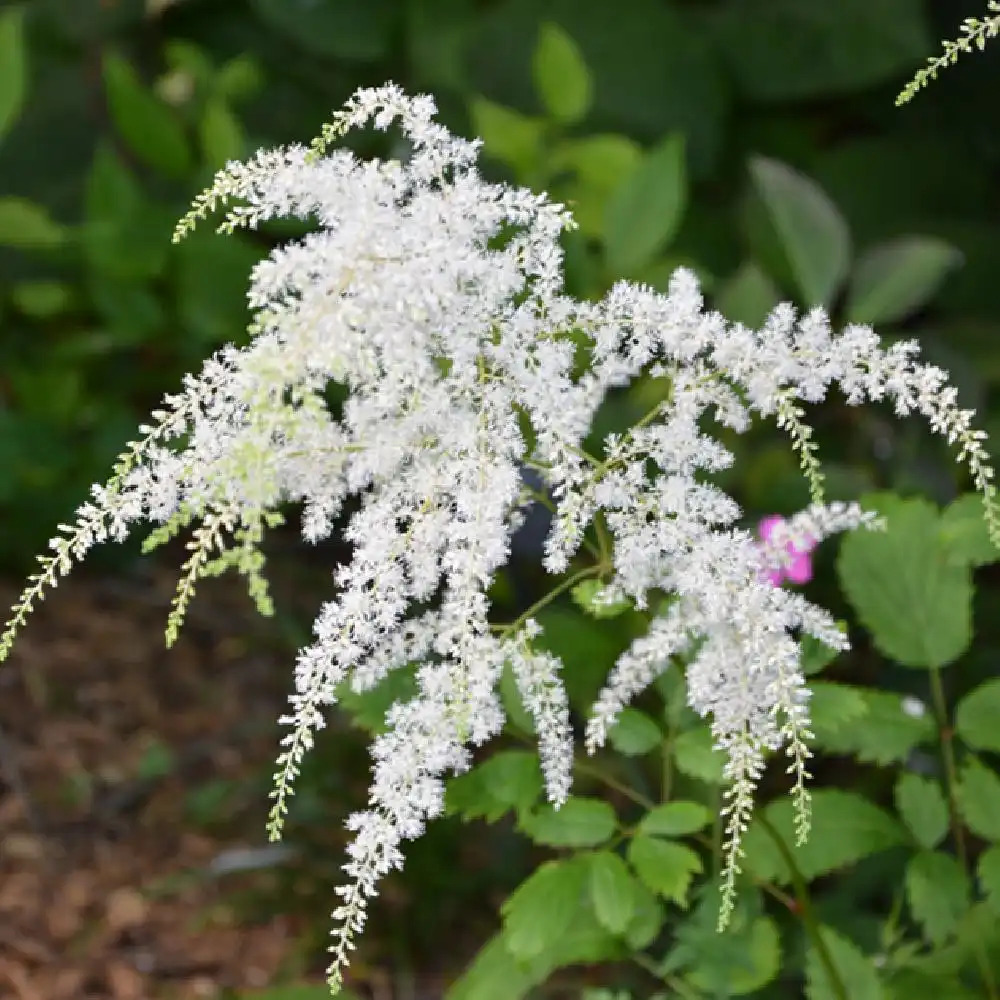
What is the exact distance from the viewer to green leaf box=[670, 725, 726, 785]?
1325mm

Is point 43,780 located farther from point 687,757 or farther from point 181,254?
point 687,757

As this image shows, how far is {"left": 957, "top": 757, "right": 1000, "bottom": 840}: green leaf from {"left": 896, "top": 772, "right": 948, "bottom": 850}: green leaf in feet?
A: 0.09

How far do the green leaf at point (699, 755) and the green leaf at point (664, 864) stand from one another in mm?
78

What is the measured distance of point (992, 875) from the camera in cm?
139

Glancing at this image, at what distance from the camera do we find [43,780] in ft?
8.61

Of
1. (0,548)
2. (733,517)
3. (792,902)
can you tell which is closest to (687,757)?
(792,902)

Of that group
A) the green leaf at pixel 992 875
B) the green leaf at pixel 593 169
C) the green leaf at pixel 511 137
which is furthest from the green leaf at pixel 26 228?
the green leaf at pixel 992 875

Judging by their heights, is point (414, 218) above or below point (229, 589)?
below

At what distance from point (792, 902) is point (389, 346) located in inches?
32.6

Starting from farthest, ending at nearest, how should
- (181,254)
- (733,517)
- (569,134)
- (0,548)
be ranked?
(0,548) < (569,134) < (181,254) < (733,517)

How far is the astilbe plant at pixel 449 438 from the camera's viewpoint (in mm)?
955

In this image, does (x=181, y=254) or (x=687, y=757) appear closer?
(x=687, y=757)

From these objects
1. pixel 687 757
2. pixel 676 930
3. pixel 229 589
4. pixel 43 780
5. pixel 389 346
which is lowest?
pixel 676 930

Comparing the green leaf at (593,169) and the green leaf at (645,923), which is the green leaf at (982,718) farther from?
the green leaf at (593,169)
